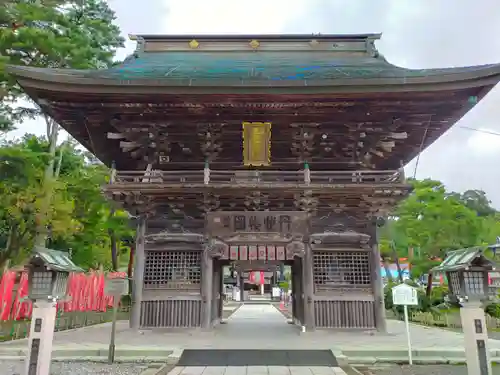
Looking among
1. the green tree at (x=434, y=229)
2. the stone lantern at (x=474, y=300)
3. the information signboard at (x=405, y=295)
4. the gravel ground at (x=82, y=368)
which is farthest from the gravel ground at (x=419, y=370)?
the green tree at (x=434, y=229)

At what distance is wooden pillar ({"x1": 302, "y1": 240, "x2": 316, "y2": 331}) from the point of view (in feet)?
37.1

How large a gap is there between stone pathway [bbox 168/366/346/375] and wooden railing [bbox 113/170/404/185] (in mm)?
5111

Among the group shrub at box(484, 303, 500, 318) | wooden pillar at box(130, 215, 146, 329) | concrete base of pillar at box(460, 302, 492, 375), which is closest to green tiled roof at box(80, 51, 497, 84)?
wooden pillar at box(130, 215, 146, 329)

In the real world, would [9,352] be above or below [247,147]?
below

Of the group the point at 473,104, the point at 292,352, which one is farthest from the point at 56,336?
the point at 473,104

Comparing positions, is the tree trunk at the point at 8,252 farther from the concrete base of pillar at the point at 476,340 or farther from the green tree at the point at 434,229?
the green tree at the point at 434,229

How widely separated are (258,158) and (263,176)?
29.5 inches

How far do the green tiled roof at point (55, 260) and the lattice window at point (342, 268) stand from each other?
7350mm

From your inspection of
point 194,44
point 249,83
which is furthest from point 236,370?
point 194,44

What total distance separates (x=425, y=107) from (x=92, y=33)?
1859 centimetres

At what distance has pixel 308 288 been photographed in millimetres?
11484

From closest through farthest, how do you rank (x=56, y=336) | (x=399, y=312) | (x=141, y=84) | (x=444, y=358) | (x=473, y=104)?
1. (x=444, y=358)
2. (x=141, y=84)
3. (x=473, y=104)
4. (x=56, y=336)
5. (x=399, y=312)

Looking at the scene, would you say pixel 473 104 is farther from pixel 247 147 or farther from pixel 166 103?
pixel 166 103

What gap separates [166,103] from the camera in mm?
10625
